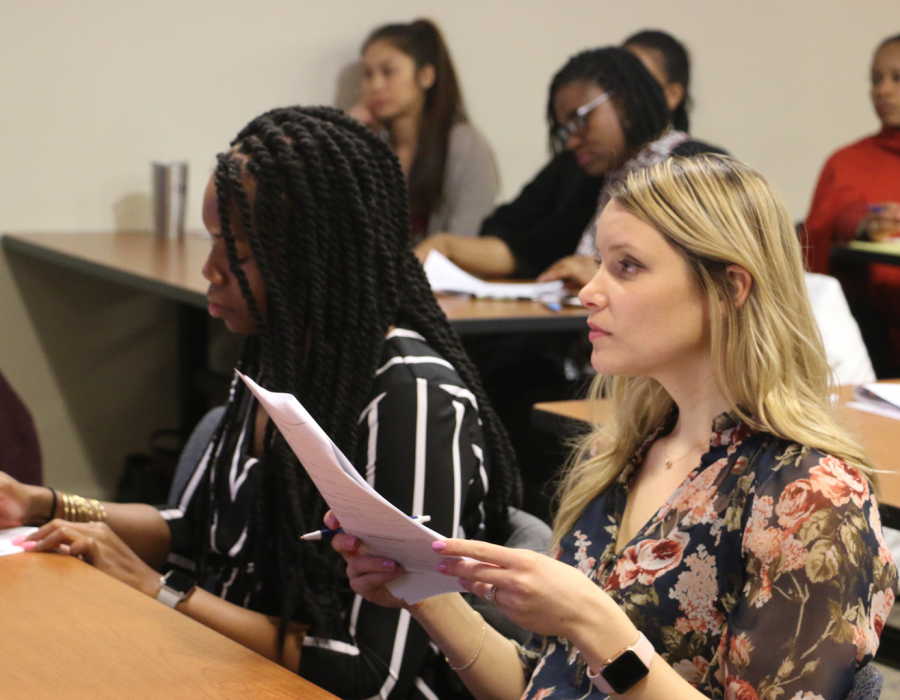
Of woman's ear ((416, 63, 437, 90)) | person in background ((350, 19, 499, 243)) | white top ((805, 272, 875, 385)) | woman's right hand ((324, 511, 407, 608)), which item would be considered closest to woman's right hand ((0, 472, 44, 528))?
woman's right hand ((324, 511, 407, 608))

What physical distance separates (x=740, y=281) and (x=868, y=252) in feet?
7.49

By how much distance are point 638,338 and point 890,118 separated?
3.22 m

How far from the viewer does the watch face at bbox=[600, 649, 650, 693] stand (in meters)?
0.82

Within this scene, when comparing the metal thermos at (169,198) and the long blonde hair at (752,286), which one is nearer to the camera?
the long blonde hair at (752,286)

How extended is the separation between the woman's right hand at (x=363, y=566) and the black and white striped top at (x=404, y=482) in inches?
6.2

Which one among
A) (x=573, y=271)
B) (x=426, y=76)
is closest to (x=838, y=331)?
(x=573, y=271)

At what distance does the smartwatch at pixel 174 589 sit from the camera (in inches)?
45.6

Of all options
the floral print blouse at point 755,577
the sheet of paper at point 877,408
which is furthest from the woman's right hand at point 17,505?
the sheet of paper at point 877,408

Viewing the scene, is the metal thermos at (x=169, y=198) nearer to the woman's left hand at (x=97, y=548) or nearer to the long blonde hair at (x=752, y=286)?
the woman's left hand at (x=97, y=548)

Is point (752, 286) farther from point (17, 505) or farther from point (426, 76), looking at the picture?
point (426, 76)

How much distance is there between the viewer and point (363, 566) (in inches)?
36.3

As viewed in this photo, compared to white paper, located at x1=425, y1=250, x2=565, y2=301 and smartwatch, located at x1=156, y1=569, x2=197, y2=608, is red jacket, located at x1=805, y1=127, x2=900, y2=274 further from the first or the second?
smartwatch, located at x1=156, y1=569, x2=197, y2=608

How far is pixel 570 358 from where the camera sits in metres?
2.94

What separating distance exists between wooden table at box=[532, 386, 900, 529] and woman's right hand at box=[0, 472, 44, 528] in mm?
757
